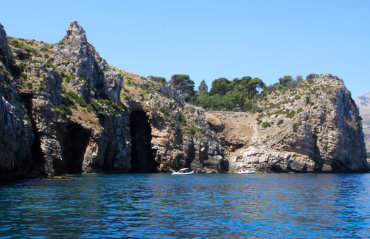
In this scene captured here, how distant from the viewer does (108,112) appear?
70.6m

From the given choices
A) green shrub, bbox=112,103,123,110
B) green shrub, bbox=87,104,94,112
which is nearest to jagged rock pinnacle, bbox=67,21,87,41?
green shrub, bbox=112,103,123,110

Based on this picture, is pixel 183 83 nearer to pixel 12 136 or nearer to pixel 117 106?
pixel 117 106

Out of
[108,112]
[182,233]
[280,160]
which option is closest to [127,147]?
[108,112]

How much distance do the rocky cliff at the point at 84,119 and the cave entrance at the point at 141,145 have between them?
8.1 inches

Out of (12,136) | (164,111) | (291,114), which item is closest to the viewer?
(12,136)

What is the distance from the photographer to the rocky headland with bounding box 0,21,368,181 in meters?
54.8

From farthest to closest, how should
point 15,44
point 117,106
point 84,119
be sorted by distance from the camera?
point 117,106
point 15,44
point 84,119

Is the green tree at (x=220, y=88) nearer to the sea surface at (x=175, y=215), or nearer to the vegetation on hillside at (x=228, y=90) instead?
the vegetation on hillside at (x=228, y=90)

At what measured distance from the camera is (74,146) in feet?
216

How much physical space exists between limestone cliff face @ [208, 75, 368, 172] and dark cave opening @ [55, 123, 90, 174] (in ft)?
119

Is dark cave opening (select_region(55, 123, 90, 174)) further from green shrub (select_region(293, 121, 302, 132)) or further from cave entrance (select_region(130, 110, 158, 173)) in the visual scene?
green shrub (select_region(293, 121, 302, 132))

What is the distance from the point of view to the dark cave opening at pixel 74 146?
6246 cm

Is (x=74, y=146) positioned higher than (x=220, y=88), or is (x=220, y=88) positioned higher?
(x=220, y=88)

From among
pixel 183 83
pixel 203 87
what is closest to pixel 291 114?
pixel 183 83
